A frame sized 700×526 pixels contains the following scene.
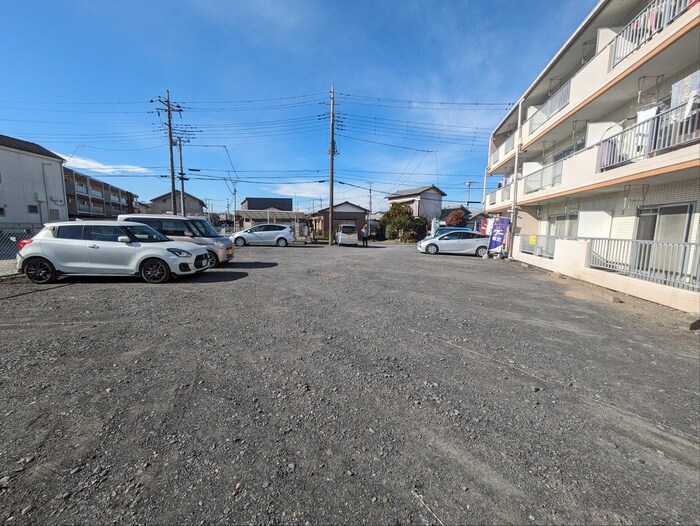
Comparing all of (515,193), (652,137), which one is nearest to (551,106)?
(515,193)

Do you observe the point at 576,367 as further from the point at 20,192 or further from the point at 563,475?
the point at 20,192

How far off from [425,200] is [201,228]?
33475 mm

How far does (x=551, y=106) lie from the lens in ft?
40.4

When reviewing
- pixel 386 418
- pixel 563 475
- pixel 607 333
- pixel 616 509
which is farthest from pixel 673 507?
pixel 607 333

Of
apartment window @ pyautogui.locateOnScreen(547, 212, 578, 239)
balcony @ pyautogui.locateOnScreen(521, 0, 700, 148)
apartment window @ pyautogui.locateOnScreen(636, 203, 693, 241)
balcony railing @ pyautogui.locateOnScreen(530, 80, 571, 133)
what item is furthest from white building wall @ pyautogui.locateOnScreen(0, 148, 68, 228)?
apartment window @ pyautogui.locateOnScreen(636, 203, 693, 241)

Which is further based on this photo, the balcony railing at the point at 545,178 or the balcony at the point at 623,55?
the balcony railing at the point at 545,178

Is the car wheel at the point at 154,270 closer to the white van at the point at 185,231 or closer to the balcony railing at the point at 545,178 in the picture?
the white van at the point at 185,231

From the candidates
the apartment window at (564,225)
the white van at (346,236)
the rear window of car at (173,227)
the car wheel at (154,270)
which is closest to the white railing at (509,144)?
the apartment window at (564,225)

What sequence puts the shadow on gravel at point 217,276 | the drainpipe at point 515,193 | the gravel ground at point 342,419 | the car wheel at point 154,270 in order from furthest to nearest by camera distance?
the drainpipe at point 515,193, the shadow on gravel at point 217,276, the car wheel at point 154,270, the gravel ground at point 342,419

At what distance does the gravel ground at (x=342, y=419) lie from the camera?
164 cm

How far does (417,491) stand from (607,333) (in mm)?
4537

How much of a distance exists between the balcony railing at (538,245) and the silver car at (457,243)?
255 cm

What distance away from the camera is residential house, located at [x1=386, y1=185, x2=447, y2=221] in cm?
3866

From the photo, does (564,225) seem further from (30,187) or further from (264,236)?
(30,187)
